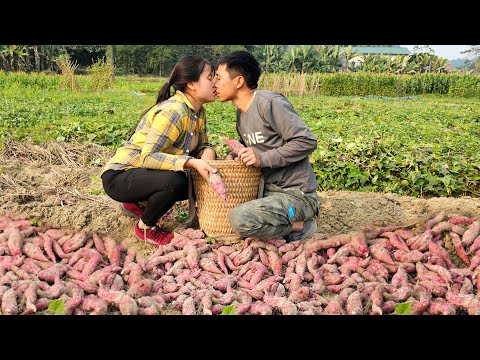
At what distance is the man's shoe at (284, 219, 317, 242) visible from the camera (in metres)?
3.27

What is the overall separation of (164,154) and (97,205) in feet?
2.64

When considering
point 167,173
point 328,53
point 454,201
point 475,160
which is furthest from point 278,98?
point 328,53

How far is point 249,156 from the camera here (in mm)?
3070

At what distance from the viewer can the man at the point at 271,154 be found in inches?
120

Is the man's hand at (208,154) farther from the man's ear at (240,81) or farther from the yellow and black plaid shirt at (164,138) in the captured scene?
the man's ear at (240,81)

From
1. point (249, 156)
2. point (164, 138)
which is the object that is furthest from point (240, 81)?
point (164, 138)

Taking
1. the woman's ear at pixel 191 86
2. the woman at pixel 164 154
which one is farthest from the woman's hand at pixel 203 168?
the woman's ear at pixel 191 86

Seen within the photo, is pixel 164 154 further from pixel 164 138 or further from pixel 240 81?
pixel 240 81

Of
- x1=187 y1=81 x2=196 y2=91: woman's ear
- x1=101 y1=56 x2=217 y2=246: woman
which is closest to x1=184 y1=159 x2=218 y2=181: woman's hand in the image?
x1=101 y1=56 x2=217 y2=246: woman

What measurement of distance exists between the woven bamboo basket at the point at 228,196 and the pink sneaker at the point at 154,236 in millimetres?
244

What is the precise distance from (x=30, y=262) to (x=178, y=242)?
84 cm

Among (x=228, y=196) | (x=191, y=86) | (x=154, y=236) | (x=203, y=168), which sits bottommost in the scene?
(x=154, y=236)

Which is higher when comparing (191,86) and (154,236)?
(191,86)

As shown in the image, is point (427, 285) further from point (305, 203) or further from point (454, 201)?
point (454, 201)
